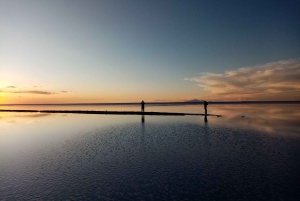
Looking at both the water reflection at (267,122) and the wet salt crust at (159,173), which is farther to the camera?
the water reflection at (267,122)

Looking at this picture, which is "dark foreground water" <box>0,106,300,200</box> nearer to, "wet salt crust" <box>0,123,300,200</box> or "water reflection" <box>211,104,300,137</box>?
"wet salt crust" <box>0,123,300,200</box>

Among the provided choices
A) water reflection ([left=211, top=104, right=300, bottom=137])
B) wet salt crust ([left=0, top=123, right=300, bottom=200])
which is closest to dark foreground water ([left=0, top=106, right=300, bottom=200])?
wet salt crust ([left=0, top=123, right=300, bottom=200])

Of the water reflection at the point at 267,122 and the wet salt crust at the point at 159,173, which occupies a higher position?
the water reflection at the point at 267,122

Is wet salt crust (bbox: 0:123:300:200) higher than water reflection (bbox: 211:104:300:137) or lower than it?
lower

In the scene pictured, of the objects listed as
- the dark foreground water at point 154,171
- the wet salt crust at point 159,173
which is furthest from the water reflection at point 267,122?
the wet salt crust at point 159,173

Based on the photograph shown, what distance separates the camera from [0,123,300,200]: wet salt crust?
11.4 m

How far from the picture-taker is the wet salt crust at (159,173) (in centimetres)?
1143

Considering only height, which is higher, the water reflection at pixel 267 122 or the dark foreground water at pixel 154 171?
the water reflection at pixel 267 122

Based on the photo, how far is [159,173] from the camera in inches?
574

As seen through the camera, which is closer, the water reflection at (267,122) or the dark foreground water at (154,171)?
the dark foreground water at (154,171)

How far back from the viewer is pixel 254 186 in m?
12.2

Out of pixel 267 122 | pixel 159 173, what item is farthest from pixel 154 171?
pixel 267 122

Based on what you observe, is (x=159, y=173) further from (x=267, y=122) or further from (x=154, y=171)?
(x=267, y=122)

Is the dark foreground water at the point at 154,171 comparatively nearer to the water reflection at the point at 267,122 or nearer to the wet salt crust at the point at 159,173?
the wet salt crust at the point at 159,173
